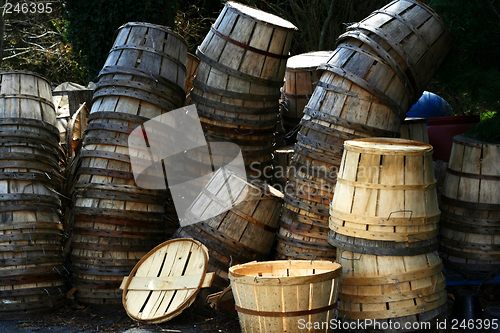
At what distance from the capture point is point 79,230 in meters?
4.79

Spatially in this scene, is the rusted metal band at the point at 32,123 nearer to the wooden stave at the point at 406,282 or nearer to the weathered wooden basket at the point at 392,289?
the wooden stave at the point at 406,282

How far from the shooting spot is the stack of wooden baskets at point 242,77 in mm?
5086

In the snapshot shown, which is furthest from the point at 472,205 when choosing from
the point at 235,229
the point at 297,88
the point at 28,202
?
the point at 28,202

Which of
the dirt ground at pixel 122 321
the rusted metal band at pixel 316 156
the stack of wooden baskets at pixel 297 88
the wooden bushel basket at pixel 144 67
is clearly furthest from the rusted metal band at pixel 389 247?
the stack of wooden baskets at pixel 297 88

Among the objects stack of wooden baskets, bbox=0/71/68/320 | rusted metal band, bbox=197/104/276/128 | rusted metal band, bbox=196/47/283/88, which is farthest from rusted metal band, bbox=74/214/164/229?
rusted metal band, bbox=196/47/283/88

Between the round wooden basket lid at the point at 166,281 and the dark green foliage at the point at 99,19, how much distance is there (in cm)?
471

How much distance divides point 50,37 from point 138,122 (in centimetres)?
979

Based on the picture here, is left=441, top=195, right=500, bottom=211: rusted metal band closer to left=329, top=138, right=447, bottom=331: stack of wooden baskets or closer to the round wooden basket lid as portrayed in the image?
left=329, top=138, right=447, bottom=331: stack of wooden baskets

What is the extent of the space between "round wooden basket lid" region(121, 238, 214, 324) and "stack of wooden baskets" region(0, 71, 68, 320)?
847 millimetres

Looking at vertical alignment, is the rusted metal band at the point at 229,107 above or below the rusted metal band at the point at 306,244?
above

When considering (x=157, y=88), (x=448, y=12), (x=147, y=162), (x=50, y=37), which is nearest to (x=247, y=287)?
(x=147, y=162)

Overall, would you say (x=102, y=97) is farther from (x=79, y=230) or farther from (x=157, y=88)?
(x=79, y=230)

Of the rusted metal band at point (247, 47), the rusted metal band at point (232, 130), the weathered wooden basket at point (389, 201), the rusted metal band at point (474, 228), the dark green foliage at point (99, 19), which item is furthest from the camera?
the dark green foliage at point (99, 19)

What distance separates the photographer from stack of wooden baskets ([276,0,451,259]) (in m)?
4.30
